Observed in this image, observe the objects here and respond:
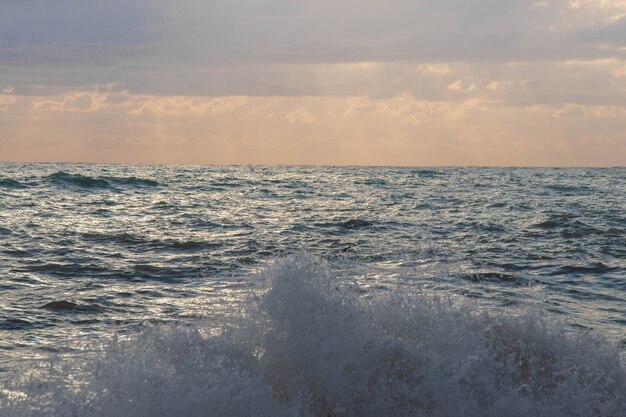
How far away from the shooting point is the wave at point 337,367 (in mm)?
6090

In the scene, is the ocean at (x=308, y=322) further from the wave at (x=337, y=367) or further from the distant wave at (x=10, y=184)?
the distant wave at (x=10, y=184)

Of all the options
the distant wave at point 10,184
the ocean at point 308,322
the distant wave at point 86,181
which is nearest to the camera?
the ocean at point 308,322

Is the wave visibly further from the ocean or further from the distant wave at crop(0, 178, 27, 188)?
the distant wave at crop(0, 178, 27, 188)

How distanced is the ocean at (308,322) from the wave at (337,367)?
18 millimetres

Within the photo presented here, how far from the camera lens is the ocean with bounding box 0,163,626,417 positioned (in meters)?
6.35

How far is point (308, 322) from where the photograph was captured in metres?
7.17

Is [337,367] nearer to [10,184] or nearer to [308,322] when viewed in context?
[308,322]

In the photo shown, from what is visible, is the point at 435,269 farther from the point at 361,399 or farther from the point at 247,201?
the point at 247,201

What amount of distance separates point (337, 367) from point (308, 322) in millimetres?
668

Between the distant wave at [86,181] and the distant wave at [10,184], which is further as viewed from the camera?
the distant wave at [86,181]

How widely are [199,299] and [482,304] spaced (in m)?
4.61

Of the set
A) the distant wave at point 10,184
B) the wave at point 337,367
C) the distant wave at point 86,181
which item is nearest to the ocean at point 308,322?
the wave at point 337,367

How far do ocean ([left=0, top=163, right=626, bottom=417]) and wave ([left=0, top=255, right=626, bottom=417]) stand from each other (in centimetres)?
2

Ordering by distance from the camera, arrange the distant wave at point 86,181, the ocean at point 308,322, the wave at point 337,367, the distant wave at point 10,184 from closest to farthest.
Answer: the wave at point 337,367 → the ocean at point 308,322 → the distant wave at point 10,184 → the distant wave at point 86,181
